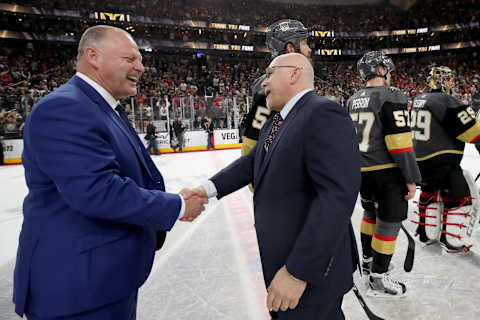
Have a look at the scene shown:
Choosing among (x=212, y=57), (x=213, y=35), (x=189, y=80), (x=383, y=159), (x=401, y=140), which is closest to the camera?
(x=401, y=140)

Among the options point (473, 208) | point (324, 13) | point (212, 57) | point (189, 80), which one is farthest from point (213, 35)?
point (473, 208)

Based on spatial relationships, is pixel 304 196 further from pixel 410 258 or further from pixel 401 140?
pixel 410 258

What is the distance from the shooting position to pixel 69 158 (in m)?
1.09

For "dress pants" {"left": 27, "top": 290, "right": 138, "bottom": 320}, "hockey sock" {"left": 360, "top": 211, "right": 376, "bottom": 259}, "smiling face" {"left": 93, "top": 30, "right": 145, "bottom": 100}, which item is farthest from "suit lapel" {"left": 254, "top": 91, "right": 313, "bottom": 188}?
"hockey sock" {"left": 360, "top": 211, "right": 376, "bottom": 259}

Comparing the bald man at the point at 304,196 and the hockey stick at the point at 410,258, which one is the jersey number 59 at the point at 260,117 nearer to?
the bald man at the point at 304,196

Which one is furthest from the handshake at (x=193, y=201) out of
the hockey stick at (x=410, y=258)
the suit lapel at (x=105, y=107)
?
the hockey stick at (x=410, y=258)

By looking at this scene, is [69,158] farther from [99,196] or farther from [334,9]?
[334,9]

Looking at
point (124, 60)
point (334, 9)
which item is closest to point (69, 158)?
point (124, 60)

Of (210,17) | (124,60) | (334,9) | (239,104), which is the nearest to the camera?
(124,60)

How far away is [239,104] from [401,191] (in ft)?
46.7

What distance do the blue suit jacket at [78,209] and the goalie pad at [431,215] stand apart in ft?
10.6

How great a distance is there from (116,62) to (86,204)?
0.65m

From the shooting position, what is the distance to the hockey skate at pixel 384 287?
2.53m

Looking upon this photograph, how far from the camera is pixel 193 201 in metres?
1.54
